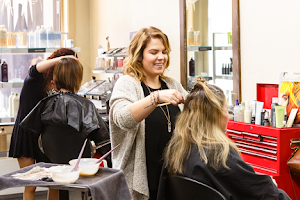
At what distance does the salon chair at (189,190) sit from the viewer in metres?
1.24

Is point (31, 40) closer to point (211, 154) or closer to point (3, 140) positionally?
point (3, 140)

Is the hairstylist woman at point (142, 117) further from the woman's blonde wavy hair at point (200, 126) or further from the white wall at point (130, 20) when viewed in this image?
the white wall at point (130, 20)

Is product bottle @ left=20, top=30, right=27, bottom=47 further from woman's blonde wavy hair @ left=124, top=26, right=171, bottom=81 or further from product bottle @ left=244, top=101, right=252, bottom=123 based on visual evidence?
product bottle @ left=244, top=101, right=252, bottom=123

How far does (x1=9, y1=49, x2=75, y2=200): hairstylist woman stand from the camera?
113 inches

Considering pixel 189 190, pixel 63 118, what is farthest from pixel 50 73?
pixel 189 190

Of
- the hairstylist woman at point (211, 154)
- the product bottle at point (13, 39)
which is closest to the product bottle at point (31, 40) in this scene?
the product bottle at point (13, 39)

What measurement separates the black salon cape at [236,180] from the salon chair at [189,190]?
105 millimetres

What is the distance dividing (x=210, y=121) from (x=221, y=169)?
238mm

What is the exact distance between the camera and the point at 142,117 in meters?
1.59

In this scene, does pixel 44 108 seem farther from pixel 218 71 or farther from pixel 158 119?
pixel 218 71

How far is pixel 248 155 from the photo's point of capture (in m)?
2.12

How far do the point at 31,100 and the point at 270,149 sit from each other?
6.86 ft

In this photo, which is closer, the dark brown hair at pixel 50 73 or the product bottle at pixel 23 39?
the dark brown hair at pixel 50 73

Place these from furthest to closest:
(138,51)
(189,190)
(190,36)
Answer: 1. (190,36)
2. (138,51)
3. (189,190)
